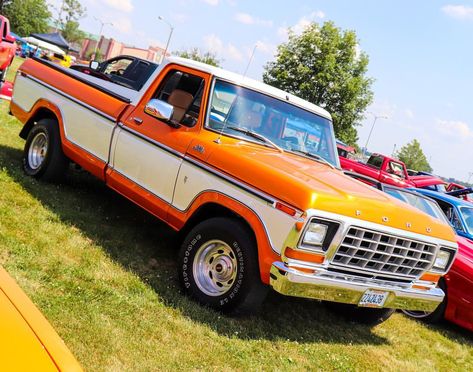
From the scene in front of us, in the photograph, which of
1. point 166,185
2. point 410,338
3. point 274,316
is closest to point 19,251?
point 166,185

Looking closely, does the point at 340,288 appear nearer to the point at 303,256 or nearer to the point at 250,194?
the point at 303,256

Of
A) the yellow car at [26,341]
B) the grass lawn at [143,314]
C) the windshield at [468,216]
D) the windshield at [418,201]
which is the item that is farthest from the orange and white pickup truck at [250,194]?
the windshield at [468,216]

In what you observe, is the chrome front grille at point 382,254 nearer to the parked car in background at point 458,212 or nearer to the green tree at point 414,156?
the parked car in background at point 458,212

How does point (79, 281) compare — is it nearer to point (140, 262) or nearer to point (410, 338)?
point (140, 262)

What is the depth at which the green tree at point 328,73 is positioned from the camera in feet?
99.0

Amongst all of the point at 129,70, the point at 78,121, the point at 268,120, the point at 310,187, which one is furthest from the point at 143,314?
the point at 129,70

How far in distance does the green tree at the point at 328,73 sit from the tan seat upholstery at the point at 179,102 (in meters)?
25.1

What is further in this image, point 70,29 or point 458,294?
point 70,29

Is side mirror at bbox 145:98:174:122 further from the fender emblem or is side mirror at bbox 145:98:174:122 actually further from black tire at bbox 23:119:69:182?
black tire at bbox 23:119:69:182

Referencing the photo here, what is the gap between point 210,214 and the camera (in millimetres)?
4695

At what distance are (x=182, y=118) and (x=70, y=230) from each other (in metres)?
1.73

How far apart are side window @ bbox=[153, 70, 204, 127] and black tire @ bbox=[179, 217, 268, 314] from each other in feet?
3.98

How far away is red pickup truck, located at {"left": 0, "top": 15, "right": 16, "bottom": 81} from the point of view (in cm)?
1352

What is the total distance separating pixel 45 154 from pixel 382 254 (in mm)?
4534
